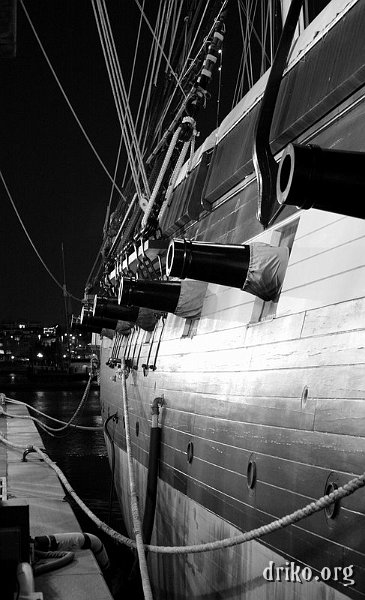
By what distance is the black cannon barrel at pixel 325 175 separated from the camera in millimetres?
3398

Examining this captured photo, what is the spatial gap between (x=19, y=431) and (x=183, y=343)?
9.54 m

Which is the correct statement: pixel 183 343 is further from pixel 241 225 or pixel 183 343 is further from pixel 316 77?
pixel 316 77

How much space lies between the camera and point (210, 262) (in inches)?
237

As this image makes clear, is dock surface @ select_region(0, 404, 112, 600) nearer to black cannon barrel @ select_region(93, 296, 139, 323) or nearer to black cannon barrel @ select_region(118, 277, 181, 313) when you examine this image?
black cannon barrel @ select_region(118, 277, 181, 313)

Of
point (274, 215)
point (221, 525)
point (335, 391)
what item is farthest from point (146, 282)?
point (335, 391)

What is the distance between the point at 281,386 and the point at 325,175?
2101mm

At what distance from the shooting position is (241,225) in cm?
775

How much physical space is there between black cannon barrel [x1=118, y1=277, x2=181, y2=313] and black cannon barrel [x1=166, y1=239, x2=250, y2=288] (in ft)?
7.27

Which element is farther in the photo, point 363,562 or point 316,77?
point 316,77

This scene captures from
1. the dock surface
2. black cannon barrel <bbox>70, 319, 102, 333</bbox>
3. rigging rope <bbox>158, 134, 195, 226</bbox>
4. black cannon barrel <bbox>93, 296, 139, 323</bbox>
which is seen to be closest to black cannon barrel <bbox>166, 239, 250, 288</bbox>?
the dock surface
